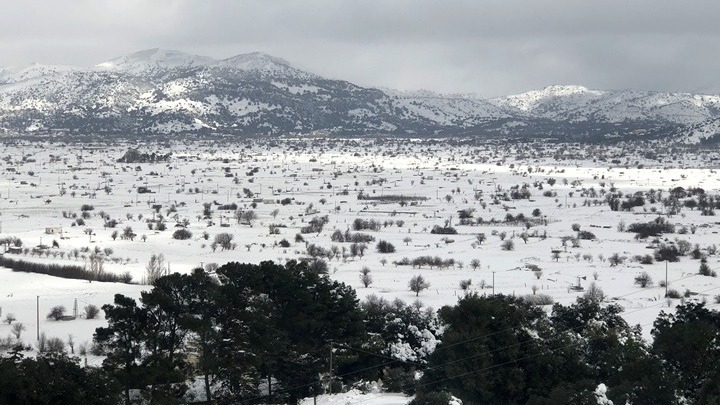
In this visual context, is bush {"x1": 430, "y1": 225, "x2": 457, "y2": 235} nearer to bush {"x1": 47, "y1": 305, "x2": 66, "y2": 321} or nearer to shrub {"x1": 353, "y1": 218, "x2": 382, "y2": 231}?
shrub {"x1": 353, "y1": 218, "x2": 382, "y2": 231}

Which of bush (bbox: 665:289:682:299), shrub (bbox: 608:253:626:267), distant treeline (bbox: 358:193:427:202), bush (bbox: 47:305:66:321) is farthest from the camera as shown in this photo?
distant treeline (bbox: 358:193:427:202)

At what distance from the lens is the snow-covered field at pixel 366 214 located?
49.1m

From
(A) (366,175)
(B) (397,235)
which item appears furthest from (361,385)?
(A) (366,175)

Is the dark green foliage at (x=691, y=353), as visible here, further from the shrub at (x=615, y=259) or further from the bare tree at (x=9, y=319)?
the shrub at (x=615, y=259)

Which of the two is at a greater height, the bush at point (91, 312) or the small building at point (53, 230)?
the small building at point (53, 230)

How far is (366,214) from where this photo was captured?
84.2 metres

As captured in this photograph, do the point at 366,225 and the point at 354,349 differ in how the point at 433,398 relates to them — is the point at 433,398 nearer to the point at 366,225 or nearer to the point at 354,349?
the point at 354,349

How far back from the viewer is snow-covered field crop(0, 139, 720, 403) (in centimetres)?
4906

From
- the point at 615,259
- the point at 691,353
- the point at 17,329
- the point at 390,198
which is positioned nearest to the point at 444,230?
the point at 615,259

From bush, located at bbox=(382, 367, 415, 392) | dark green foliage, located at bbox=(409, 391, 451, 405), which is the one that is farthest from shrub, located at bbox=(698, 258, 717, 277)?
dark green foliage, located at bbox=(409, 391, 451, 405)

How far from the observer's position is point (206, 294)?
29812 millimetres

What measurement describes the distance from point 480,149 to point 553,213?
96899 mm

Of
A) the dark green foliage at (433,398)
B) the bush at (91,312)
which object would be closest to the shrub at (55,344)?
the bush at (91,312)

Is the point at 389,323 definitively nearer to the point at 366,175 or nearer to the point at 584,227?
the point at 584,227
